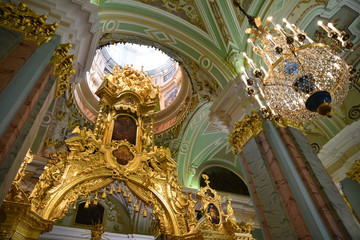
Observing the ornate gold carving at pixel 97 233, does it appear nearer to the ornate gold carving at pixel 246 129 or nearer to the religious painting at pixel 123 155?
the religious painting at pixel 123 155

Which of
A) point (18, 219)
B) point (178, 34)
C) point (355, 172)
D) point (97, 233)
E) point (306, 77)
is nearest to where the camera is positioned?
point (306, 77)

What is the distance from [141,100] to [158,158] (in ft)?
7.46

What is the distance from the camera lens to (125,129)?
24.9ft

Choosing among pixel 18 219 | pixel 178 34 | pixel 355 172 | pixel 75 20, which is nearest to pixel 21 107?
pixel 75 20

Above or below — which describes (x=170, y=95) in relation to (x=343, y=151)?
above

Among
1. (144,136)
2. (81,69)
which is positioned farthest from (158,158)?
(81,69)

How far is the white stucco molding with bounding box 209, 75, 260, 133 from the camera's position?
17.8 feet

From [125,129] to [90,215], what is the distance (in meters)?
4.43

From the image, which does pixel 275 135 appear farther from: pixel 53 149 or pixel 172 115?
pixel 53 149

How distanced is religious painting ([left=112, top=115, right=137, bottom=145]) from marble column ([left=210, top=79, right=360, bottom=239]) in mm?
3333

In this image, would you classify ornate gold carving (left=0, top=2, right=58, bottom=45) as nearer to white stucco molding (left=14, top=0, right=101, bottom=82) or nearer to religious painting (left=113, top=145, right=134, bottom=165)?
white stucco molding (left=14, top=0, right=101, bottom=82)

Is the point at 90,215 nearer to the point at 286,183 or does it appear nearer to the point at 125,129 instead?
the point at 125,129

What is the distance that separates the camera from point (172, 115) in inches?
422

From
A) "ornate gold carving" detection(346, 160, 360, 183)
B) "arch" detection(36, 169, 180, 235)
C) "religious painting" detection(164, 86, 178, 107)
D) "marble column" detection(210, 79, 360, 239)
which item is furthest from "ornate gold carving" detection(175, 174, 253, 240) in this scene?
"religious painting" detection(164, 86, 178, 107)
